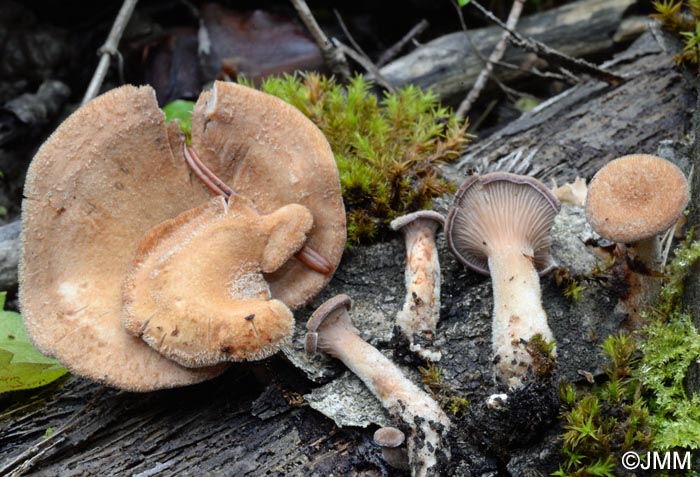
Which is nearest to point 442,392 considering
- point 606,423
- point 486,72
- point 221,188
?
point 606,423

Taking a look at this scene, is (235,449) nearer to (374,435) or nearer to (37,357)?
(374,435)

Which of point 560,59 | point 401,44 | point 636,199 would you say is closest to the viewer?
point 636,199

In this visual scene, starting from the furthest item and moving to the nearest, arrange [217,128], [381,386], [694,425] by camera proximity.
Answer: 1. [217,128]
2. [381,386]
3. [694,425]

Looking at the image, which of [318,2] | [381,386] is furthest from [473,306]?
[318,2]

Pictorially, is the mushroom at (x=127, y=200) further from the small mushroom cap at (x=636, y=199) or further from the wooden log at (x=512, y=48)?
the wooden log at (x=512, y=48)

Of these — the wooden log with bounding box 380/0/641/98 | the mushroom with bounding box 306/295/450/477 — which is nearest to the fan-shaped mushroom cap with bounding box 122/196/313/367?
the mushroom with bounding box 306/295/450/477

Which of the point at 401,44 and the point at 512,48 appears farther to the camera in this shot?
the point at 401,44

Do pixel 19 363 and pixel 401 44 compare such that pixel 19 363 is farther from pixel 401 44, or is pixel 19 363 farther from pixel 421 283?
pixel 401 44

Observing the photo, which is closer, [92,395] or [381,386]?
[381,386]
